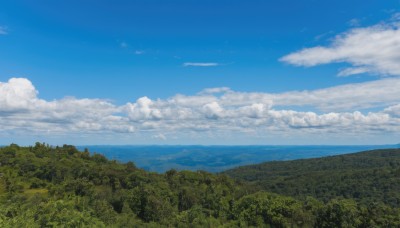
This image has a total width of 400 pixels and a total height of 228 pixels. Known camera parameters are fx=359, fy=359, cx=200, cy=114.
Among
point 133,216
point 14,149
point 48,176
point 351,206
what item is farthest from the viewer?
point 14,149

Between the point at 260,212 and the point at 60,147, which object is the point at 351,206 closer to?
the point at 260,212

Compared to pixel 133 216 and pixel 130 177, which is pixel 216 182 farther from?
pixel 133 216

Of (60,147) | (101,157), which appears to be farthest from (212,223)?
(60,147)

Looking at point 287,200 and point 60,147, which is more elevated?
point 60,147

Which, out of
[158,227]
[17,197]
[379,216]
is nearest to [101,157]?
[17,197]

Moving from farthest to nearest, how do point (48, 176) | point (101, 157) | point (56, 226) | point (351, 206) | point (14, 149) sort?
point (101, 157), point (14, 149), point (48, 176), point (351, 206), point (56, 226)

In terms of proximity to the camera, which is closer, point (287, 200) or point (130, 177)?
point (287, 200)
